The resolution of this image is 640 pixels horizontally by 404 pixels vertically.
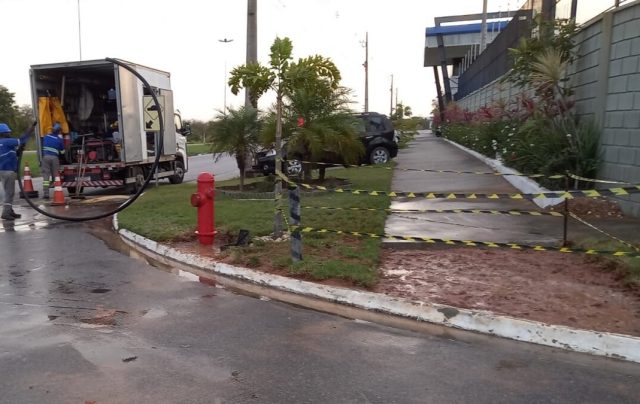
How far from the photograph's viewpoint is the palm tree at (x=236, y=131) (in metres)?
12.9

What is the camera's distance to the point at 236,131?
1292cm

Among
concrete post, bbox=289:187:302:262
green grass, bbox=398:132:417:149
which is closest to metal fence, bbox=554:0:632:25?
concrete post, bbox=289:187:302:262

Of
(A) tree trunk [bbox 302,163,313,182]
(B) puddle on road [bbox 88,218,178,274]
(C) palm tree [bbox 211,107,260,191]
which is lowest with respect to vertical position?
(B) puddle on road [bbox 88,218,178,274]

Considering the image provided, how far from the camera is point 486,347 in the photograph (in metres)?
4.41

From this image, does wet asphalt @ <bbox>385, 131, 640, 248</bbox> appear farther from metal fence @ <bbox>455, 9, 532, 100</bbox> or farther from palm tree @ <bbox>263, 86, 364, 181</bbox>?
metal fence @ <bbox>455, 9, 532, 100</bbox>

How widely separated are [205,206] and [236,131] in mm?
5248

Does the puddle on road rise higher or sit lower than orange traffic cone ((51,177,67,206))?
lower

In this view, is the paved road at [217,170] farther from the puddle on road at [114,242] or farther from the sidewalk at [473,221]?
the sidewalk at [473,221]

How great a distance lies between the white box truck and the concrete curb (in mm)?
8512

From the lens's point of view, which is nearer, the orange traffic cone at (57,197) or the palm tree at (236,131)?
the palm tree at (236,131)

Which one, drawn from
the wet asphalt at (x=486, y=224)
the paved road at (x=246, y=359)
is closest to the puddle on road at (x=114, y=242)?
the paved road at (x=246, y=359)

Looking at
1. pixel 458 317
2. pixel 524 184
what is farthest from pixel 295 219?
pixel 524 184

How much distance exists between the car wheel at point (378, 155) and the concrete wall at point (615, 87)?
32.1 feet

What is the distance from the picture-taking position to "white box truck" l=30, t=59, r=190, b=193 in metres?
14.1
